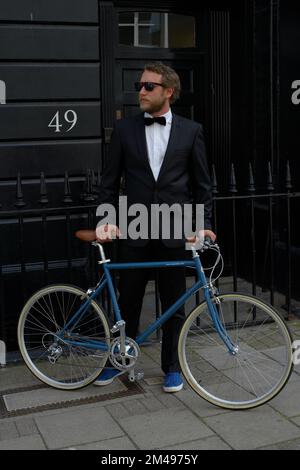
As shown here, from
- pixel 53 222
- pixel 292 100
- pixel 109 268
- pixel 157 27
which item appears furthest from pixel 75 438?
pixel 157 27

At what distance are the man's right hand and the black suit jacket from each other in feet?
0.52

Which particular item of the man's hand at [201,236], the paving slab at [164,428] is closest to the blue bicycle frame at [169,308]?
the man's hand at [201,236]

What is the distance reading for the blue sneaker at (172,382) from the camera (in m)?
4.23

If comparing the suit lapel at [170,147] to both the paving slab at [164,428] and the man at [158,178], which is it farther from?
the paving slab at [164,428]

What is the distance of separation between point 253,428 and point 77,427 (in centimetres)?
102

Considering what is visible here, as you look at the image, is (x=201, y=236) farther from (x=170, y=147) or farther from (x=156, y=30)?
(x=156, y=30)

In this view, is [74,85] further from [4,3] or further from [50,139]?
[4,3]

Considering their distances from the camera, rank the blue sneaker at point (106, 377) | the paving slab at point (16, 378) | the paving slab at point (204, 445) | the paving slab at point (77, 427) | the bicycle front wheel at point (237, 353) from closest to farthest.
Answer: the paving slab at point (204, 445), the paving slab at point (77, 427), the bicycle front wheel at point (237, 353), the blue sneaker at point (106, 377), the paving slab at point (16, 378)

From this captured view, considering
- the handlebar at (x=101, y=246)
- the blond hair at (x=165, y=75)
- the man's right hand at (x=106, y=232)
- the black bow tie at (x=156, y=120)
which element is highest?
the blond hair at (x=165, y=75)

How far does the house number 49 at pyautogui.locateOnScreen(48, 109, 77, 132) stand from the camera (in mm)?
5438

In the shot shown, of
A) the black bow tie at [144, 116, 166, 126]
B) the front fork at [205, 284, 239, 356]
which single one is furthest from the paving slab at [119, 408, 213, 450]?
the black bow tie at [144, 116, 166, 126]

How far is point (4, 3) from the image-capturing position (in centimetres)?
516

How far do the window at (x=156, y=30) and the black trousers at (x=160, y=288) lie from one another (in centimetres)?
320

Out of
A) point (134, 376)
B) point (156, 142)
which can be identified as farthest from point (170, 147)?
point (134, 376)
